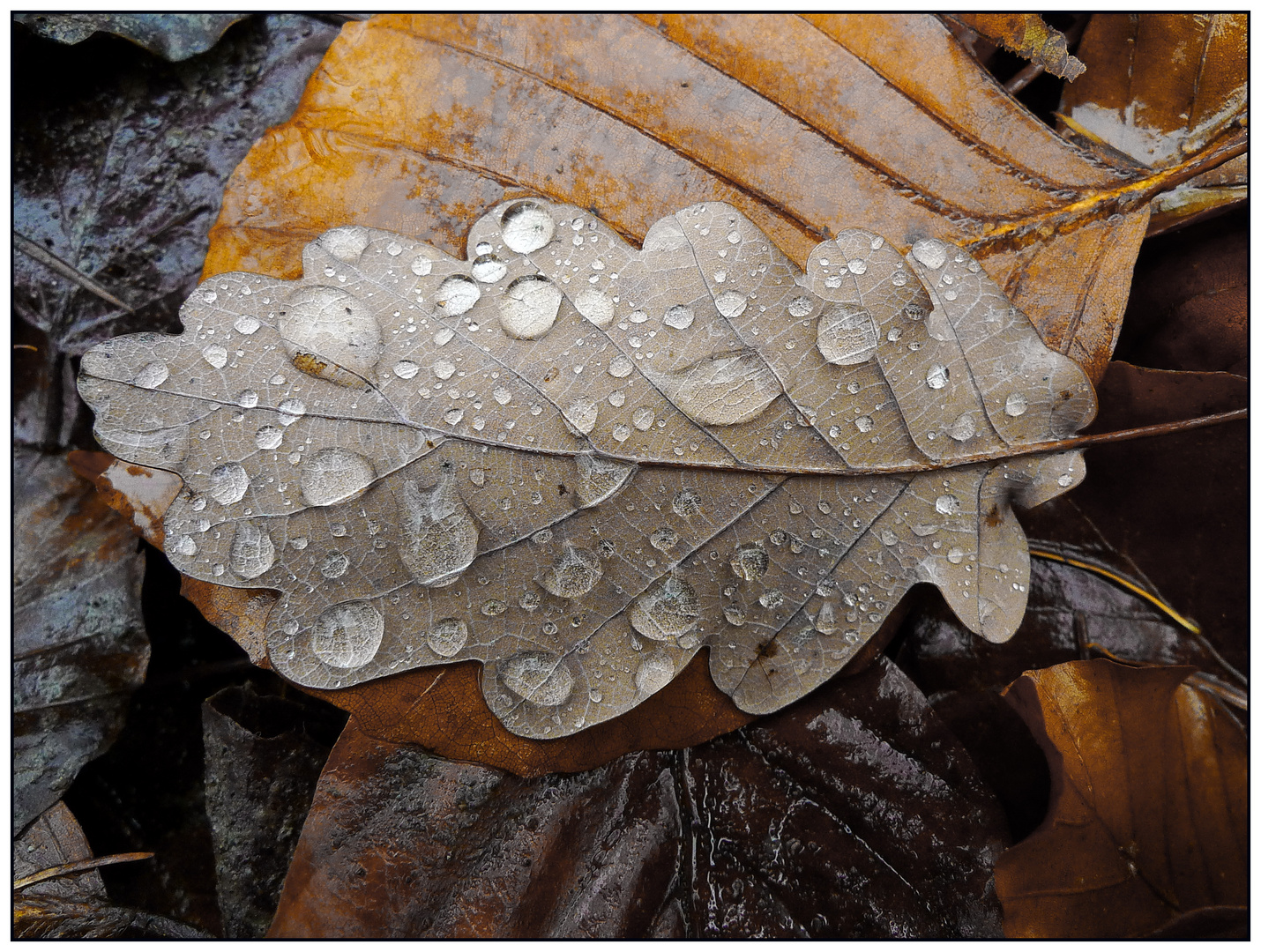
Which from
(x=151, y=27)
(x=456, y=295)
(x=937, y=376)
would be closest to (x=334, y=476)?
(x=456, y=295)

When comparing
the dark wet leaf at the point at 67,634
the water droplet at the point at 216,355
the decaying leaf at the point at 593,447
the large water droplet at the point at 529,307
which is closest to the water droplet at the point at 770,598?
the decaying leaf at the point at 593,447

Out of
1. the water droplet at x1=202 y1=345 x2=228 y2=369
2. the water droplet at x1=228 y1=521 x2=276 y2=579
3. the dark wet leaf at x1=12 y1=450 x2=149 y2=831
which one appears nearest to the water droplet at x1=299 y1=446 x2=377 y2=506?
the water droplet at x1=228 y1=521 x2=276 y2=579

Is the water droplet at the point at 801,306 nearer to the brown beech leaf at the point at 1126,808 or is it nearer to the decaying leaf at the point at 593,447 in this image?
the decaying leaf at the point at 593,447

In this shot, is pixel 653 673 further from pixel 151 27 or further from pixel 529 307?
pixel 151 27

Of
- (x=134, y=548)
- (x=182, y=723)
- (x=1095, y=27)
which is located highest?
(x=1095, y=27)

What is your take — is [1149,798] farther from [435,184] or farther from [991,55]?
[435,184]

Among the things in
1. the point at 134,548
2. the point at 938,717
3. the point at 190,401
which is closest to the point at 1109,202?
the point at 938,717
